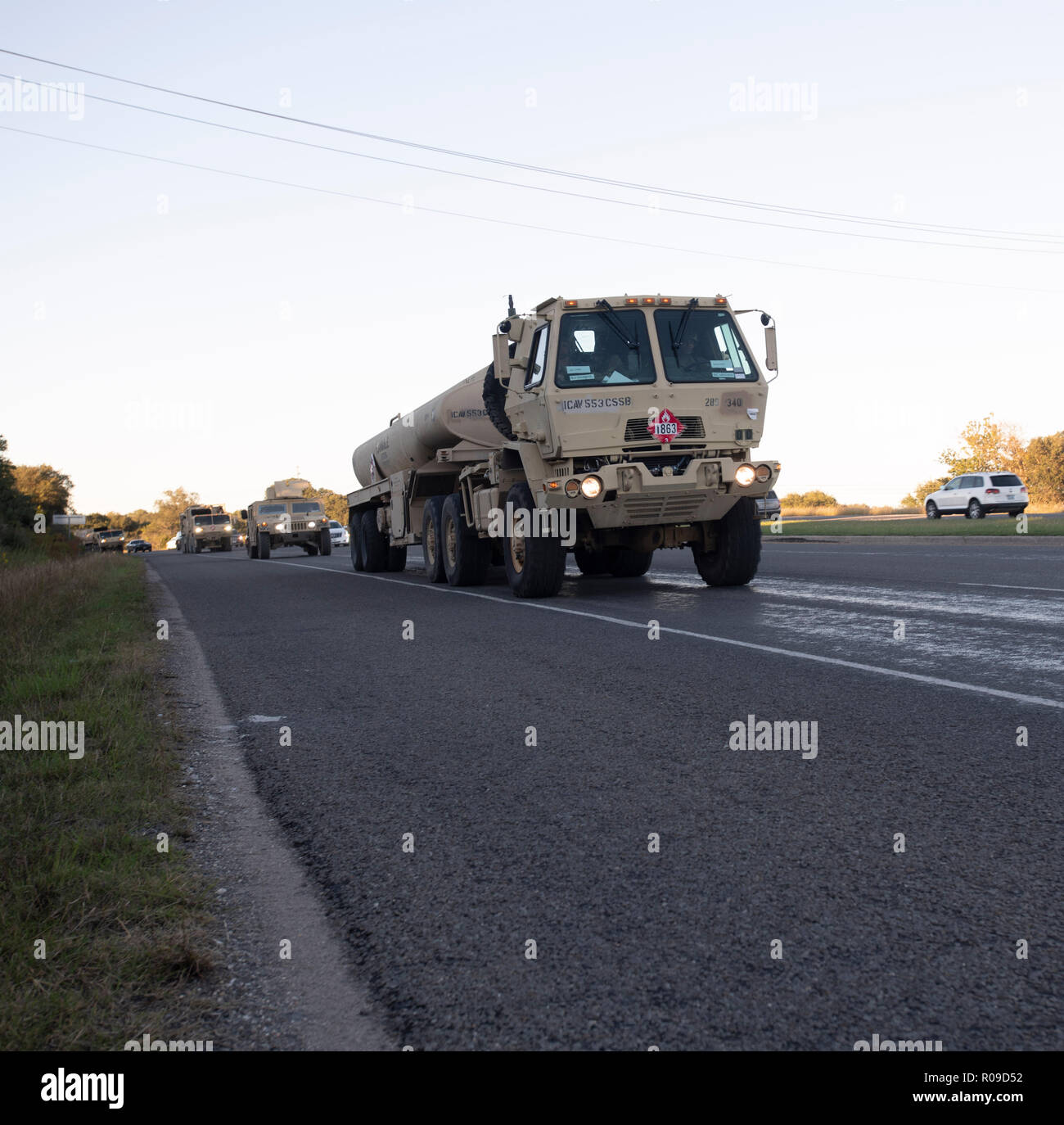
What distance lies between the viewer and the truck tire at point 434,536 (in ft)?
51.7

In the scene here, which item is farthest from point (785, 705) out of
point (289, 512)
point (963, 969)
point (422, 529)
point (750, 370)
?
point (289, 512)

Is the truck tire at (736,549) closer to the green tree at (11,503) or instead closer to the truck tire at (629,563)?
the truck tire at (629,563)

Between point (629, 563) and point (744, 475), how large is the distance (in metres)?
4.13

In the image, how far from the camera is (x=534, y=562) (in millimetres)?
12055

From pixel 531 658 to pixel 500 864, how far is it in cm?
436

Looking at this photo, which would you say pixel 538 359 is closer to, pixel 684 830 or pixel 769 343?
pixel 769 343

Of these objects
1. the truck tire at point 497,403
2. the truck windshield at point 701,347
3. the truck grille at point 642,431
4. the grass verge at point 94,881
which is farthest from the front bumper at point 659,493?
the grass verge at point 94,881

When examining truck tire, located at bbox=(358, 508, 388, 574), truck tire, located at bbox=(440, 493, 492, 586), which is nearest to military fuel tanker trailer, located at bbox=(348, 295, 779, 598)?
truck tire, located at bbox=(440, 493, 492, 586)

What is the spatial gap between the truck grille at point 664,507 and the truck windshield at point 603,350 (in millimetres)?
1320

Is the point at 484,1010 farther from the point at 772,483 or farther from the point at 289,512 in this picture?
the point at 289,512

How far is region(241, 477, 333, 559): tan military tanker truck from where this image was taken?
38.3 metres

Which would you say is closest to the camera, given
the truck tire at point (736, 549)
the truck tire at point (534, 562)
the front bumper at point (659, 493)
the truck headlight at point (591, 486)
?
the truck headlight at point (591, 486)

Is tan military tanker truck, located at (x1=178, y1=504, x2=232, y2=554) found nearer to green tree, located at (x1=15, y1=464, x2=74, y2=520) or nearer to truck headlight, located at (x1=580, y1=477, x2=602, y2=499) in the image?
green tree, located at (x1=15, y1=464, x2=74, y2=520)

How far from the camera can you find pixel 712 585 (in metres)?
13.1
